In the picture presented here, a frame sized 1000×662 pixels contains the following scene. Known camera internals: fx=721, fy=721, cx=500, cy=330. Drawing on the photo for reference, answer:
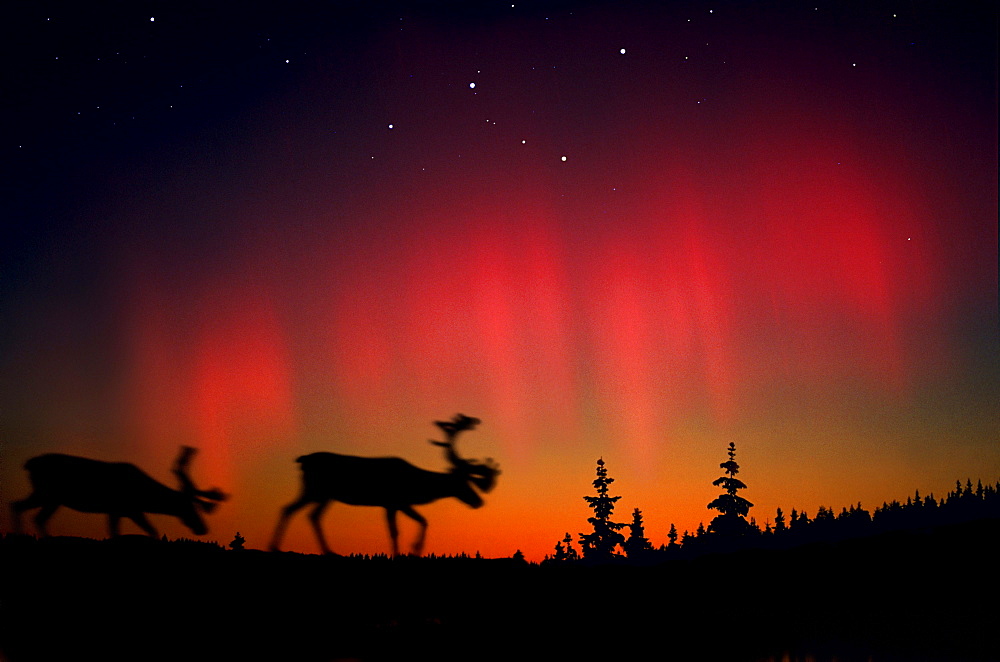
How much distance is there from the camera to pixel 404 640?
6.45 metres

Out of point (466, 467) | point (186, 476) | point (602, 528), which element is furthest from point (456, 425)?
point (602, 528)

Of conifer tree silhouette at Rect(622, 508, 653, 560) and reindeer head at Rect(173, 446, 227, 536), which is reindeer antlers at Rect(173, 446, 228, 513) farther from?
conifer tree silhouette at Rect(622, 508, 653, 560)

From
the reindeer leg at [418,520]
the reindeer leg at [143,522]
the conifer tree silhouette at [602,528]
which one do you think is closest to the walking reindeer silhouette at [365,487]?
the reindeer leg at [418,520]

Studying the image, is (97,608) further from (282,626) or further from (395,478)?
(395,478)

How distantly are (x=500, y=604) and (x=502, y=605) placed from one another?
0.02m

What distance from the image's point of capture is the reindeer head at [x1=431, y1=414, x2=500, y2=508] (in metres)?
15.1

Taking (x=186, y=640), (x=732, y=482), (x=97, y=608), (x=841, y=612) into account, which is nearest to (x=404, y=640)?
(x=186, y=640)

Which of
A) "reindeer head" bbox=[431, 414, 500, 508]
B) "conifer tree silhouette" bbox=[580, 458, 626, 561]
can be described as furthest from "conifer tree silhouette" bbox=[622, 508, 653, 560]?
"reindeer head" bbox=[431, 414, 500, 508]

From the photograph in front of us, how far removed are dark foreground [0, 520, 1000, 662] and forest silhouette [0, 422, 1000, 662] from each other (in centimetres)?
2

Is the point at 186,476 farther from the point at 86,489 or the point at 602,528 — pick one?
the point at 602,528

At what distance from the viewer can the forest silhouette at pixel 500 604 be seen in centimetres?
615

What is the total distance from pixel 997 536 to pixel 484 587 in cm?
638

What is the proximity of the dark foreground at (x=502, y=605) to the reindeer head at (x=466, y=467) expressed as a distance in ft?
18.5

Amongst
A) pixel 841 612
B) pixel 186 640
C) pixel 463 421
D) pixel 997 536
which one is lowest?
pixel 186 640
